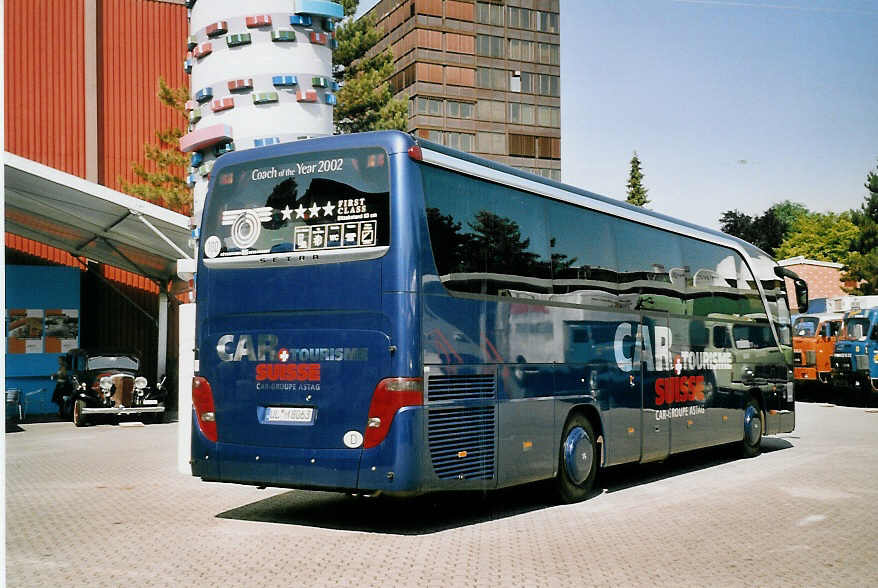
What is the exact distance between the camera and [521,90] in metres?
88.1

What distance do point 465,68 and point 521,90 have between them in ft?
18.3

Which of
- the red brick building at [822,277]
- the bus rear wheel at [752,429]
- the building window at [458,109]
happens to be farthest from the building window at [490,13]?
the bus rear wheel at [752,429]

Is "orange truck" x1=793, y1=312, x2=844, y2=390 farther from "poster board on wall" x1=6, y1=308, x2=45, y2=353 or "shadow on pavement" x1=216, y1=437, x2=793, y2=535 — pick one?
"poster board on wall" x1=6, y1=308, x2=45, y2=353

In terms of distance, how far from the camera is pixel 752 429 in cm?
1611

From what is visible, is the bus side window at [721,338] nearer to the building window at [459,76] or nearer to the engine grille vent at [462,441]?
the engine grille vent at [462,441]

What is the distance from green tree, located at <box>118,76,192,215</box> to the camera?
3150 centimetres

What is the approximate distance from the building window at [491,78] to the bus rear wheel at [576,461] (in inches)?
3015

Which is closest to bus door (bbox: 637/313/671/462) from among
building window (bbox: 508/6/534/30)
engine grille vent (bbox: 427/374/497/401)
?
engine grille vent (bbox: 427/374/497/401)

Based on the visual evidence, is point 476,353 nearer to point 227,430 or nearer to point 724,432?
point 227,430

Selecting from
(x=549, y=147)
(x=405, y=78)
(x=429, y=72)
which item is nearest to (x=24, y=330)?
(x=429, y=72)

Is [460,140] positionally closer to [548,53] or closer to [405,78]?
[405,78]

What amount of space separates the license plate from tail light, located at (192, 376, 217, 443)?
26.2 inches

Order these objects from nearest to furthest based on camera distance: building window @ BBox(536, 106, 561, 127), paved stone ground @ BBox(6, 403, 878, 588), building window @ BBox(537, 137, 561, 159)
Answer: paved stone ground @ BBox(6, 403, 878, 588) → building window @ BBox(536, 106, 561, 127) → building window @ BBox(537, 137, 561, 159)

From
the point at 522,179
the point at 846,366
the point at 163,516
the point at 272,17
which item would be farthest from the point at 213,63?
the point at 846,366
